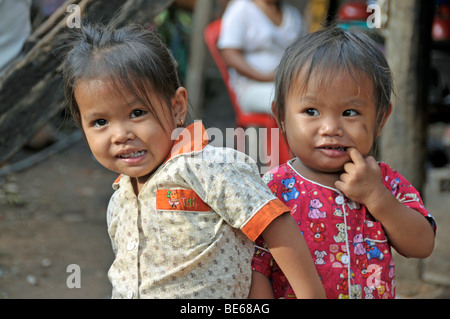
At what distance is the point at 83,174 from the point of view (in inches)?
222

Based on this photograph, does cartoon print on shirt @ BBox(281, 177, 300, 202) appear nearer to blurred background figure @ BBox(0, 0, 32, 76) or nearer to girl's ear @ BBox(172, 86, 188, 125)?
girl's ear @ BBox(172, 86, 188, 125)

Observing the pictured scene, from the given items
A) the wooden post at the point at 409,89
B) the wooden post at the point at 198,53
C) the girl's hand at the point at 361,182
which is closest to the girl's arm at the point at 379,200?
the girl's hand at the point at 361,182

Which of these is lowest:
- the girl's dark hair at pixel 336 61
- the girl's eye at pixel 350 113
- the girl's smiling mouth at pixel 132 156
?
the girl's smiling mouth at pixel 132 156

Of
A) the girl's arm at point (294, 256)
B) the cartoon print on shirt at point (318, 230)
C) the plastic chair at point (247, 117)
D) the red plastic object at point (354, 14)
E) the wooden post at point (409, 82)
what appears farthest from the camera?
the red plastic object at point (354, 14)

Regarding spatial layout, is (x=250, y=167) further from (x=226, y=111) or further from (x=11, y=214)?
(x=226, y=111)

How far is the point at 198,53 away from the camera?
701 cm

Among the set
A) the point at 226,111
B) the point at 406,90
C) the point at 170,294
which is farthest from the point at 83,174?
the point at 170,294

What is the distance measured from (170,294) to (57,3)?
556 cm

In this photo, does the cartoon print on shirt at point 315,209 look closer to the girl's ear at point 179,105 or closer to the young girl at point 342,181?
the young girl at point 342,181

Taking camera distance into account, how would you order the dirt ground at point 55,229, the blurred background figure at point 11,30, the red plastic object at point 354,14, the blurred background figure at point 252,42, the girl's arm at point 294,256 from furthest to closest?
the red plastic object at point 354,14
the blurred background figure at point 252,42
the dirt ground at point 55,229
the blurred background figure at point 11,30
the girl's arm at point 294,256

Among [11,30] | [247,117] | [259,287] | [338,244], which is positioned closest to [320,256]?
[338,244]

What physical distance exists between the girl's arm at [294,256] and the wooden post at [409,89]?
160 centimetres

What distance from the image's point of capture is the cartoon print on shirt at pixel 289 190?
170 centimetres

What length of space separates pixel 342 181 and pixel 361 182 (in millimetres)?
64
